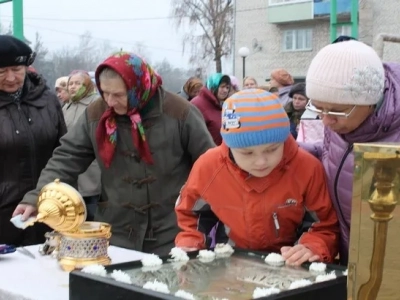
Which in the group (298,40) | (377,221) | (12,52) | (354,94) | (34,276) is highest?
(298,40)

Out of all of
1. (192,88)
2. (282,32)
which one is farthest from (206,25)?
(192,88)

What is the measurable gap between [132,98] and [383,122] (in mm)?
1013

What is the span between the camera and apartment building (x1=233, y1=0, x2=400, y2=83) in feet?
88.8

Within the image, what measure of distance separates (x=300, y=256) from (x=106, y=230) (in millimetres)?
623

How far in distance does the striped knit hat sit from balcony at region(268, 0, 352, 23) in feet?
80.5

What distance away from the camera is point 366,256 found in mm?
861

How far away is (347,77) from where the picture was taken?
4.83ft

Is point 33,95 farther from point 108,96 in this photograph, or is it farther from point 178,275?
point 178,275

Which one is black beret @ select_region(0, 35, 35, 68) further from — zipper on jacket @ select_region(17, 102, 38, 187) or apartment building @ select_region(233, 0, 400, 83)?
apartment building @ select_region(233, 0, 400, 83)

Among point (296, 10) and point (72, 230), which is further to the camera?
point (296, 10)

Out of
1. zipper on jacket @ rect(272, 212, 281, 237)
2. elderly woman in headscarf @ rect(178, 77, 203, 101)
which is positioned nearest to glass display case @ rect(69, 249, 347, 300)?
zipper on jacket @ rect(272, 212, 281, 237)

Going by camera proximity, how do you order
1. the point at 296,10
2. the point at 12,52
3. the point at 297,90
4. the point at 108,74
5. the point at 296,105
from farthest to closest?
the point at 296,10 → the point at 297,90 → the point at 296,105 → the point at 12,52 → the point at 108,74

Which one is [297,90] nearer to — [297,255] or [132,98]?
[132,98]

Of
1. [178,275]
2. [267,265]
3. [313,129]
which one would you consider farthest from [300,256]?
[313,129]
